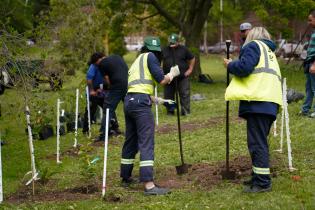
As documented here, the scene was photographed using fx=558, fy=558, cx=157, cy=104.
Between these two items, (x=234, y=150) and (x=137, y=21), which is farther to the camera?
(x=137, y=21)

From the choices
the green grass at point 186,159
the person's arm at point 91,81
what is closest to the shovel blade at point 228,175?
the green grass at point 186,159

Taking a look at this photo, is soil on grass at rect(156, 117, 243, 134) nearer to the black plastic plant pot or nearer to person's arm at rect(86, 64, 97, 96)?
person's arm at rect(86, 64, 97, 96)

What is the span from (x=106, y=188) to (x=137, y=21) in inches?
839

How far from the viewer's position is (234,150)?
31.6 feet

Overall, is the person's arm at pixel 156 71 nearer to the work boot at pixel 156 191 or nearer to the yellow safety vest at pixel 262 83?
the yellow safety vest at pixel 262 83

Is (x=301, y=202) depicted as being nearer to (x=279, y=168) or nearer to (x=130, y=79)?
(x=279, y=168)

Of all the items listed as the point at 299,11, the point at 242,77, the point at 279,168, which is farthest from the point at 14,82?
the point at 299,11

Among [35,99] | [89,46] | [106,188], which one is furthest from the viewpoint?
[89,46]

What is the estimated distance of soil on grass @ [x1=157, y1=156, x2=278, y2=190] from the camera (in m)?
7.47

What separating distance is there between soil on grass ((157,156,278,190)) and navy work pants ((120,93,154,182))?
1.72 ft

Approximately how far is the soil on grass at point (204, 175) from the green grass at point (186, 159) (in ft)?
0.40

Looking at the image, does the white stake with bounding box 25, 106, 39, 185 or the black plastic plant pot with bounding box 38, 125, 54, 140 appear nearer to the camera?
the white stake with bounding box 25, 106, 39, 185

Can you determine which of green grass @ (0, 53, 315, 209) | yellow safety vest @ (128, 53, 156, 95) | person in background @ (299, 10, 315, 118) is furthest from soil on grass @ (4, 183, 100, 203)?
person in background @ (299, 10, 315, 118)

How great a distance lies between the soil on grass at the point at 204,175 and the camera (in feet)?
24.5
